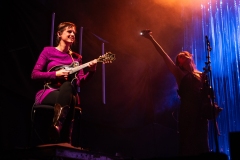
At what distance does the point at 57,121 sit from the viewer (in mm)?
3041

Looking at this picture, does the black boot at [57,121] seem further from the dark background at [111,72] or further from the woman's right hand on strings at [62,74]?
the dark background at [111,72]

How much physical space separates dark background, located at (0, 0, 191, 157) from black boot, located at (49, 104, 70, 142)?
1.11m

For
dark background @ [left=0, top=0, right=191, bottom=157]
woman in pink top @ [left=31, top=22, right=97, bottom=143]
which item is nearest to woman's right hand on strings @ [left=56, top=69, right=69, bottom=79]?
woman in pink top @ [left=31, top=22, right=97, bottom=143]

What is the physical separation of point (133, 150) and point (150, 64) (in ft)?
6.34

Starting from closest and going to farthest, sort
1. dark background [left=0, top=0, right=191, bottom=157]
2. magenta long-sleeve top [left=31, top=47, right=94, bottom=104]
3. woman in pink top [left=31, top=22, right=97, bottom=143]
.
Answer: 1. woman in pink top [left=31, top=22, right=97, bottom=143]
2. magenta long-sleeve top [left=31, top=47, right=94, bottom=104]
3. dark background [left=0, top=0, right=191, bottom=157]

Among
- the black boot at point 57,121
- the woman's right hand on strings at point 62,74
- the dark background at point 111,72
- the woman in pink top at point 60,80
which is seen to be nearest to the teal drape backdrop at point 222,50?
the dark background at point 111,72

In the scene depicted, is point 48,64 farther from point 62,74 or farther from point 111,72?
point 111,72

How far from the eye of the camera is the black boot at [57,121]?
9.71 feet

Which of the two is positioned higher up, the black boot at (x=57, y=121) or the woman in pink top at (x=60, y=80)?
the woman in pink top at (x=60, y=80)

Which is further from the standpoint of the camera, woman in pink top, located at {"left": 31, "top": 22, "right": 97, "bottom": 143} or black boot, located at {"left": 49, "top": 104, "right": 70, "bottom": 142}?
woman in pink top, located at {"left": 31, "top": 22, "right": 97, "bottom": 143}

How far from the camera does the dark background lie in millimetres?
4023

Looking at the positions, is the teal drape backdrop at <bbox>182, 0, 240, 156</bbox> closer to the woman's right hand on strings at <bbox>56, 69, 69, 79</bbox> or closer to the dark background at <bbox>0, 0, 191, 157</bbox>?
the dark background at <bbox>0, 0, 191, 157</bbox>

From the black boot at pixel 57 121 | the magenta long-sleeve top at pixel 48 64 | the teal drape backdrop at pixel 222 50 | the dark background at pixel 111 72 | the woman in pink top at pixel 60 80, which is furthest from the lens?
the teal drape backdrop at pixel 222 50

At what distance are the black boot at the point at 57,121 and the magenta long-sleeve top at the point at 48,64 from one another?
0.37 meters
